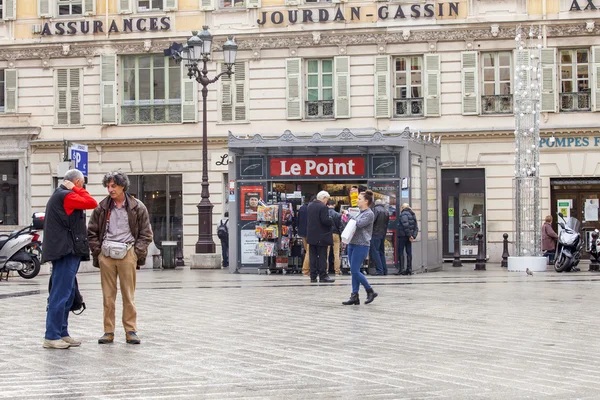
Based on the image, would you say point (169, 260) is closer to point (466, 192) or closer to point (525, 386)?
point (466, 192)

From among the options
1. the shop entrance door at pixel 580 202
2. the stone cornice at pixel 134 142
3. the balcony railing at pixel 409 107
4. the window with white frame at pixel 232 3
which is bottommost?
the shop entrance door at pixel 580 202

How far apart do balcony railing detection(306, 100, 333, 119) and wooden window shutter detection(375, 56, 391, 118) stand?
1376 mm

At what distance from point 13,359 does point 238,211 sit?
576 inches

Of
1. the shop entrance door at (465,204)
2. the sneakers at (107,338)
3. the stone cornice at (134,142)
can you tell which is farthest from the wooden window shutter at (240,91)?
the sneakers at (107,338)

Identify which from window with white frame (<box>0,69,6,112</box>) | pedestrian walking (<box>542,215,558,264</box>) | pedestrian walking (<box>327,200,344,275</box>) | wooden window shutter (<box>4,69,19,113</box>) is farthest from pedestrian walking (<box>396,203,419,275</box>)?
window with white frame (<box>0,69,6,112</box>)

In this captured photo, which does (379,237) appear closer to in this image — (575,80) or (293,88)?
(293,88)

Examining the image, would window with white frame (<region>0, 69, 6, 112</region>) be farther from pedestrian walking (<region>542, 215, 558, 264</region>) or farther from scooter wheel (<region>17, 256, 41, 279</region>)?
pedestrian walking (<region>542, 215, 558, 264</region>)

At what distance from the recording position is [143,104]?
1325 inches

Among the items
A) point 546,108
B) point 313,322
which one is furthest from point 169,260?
point 313,322

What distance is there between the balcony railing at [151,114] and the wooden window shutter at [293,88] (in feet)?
10.8

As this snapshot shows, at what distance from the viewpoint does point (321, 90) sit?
107ft

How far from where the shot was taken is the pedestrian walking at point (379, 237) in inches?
922

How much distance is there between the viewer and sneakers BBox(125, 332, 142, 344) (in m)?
11.4

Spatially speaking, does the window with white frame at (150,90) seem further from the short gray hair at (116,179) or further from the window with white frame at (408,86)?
the short gray hair at (116,179)
